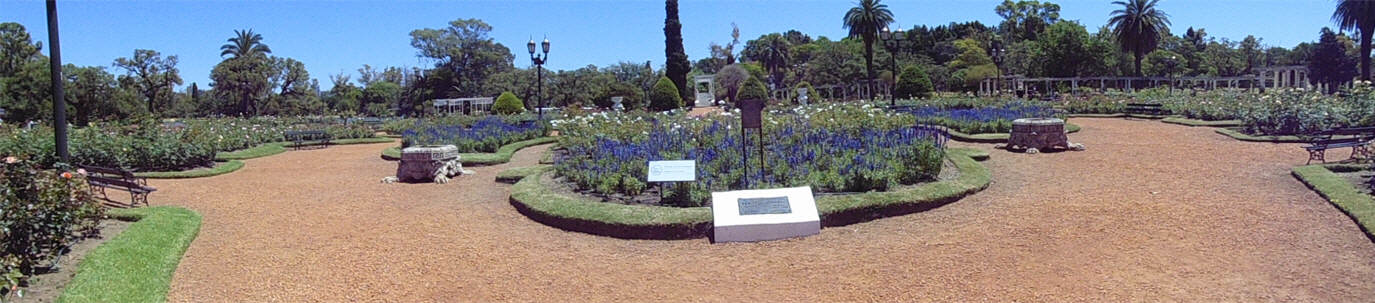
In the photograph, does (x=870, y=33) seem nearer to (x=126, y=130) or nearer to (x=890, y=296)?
(x=126, y=130)

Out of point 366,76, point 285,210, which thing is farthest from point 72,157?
point 366,76

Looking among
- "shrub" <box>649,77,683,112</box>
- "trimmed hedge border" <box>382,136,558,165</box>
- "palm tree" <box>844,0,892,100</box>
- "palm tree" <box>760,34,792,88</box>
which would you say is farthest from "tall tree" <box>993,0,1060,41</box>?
"trimmed hedge border" <box>382,136,558,165</box>

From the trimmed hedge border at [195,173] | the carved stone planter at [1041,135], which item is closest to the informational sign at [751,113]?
the carved stone planter at [1041,135]

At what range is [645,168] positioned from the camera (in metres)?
9.49

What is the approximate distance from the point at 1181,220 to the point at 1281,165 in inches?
180

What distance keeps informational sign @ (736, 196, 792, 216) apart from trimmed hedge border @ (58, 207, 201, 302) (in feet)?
13.9

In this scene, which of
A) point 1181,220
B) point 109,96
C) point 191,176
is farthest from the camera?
point 109,96

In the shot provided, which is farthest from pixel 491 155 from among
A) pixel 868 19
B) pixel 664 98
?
pixel 868 19

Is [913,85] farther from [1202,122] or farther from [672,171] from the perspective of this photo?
[672,171]

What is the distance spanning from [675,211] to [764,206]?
31.6 inches

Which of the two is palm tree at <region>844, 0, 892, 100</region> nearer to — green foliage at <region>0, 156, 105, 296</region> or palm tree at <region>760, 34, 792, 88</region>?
palm tree at <region>760, 34, 792, 88</region>

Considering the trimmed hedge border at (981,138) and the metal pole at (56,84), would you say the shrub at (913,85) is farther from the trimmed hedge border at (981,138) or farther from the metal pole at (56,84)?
the metal pole at (56,84)

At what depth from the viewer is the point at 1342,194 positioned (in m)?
7.40

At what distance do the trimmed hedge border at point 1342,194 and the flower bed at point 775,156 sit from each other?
342 centimetres
